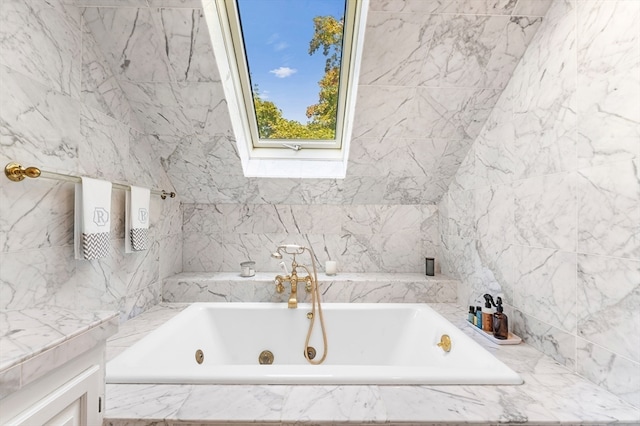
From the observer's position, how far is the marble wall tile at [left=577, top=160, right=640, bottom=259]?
99cm

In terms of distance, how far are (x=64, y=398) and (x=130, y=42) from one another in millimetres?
1556

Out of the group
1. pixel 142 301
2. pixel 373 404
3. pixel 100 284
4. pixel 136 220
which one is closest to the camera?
pixel 373 404

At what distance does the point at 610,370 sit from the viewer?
41.9 inches

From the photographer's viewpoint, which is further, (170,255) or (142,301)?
(170,255)

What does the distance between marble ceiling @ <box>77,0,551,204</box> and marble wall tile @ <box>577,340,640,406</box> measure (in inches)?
51.1

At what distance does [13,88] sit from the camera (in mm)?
1083

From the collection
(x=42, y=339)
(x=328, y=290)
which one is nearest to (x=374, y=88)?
(x=328, y=290)

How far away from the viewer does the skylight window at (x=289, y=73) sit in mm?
1816

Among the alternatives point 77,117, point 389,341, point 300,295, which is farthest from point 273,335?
point 77,117

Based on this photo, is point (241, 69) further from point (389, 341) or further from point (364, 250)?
point (389, 341)

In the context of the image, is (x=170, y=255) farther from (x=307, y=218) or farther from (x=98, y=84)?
(x=98, y=84)

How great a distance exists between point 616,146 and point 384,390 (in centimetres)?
116

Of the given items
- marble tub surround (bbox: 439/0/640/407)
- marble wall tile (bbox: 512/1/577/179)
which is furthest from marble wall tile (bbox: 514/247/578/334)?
marble wall tile (bbox: 512/1/577/179)

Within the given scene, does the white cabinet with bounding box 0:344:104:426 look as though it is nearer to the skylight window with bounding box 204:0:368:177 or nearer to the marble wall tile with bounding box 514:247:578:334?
the skylight window with bounding box 204:0:368:177
